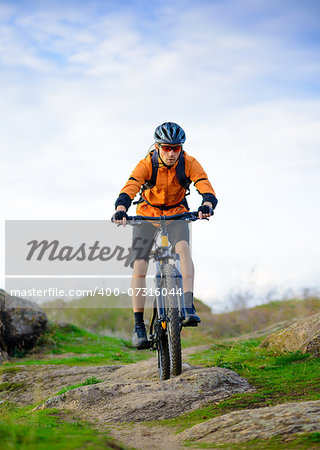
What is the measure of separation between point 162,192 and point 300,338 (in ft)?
11.0

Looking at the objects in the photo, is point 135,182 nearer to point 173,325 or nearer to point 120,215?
point 120,215

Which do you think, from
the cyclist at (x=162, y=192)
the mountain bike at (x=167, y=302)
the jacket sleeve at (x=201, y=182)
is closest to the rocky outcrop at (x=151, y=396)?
the mountain bike at (x=167, y=302)

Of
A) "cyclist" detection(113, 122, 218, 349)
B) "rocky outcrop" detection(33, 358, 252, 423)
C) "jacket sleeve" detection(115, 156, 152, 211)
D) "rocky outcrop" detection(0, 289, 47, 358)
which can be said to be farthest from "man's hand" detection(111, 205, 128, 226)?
"rocky outcrop" detection(0, 289, 47, 358)

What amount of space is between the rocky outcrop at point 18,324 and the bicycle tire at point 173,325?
6.89 m

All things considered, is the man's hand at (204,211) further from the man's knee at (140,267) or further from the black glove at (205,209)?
the man's knee at (140,267)

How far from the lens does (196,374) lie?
19.3 feet

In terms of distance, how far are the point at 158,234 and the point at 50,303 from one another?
42.4 ft

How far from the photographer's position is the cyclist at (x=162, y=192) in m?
6.38

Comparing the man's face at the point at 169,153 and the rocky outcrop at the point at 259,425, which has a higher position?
the man's face at the point at 169,153

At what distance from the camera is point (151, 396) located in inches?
212

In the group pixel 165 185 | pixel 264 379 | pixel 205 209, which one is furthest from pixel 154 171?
pixel 264 379

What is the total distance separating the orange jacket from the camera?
259 inches

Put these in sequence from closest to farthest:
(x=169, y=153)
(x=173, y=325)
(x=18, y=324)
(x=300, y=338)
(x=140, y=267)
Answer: (x=173, y=325) < (x=169, y=153) < (x=140, y=267) < (x=300, y=338) < (x=18, y=324)

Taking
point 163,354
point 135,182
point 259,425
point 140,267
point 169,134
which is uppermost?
point 169,134
